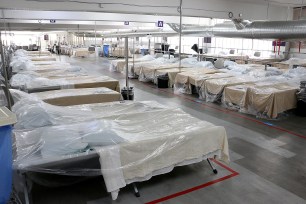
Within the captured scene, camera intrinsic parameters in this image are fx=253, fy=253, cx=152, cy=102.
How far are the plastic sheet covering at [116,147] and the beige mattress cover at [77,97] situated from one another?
1432 millimetres

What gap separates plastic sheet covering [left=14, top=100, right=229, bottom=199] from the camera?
2.70 meters

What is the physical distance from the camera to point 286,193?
3094mm

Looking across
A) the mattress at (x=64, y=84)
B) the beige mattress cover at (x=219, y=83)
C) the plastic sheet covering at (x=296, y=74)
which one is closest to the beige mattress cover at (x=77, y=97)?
the mattress at (x=64, y=84)

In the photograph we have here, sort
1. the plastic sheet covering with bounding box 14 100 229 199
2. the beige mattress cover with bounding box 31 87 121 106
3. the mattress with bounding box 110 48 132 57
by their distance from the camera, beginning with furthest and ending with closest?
the mattress with bounding box 110 48 132 57 < the beige mattress cover with bounding box 31 87 121 106 < the plastic sheet covering with bounding box 14 100 229 199

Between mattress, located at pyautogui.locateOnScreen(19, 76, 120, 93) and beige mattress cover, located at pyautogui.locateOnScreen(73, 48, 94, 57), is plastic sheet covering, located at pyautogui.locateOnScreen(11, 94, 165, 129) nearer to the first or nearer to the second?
mattress, located at pyautogui.locateOnScreen(19, 76, 120, 93)

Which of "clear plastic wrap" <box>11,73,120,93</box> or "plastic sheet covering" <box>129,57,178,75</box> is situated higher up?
"plastic sheet covering" <box>129,57,178,75</box>

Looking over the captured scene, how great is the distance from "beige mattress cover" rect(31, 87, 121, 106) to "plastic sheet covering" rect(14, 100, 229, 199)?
4.70ft

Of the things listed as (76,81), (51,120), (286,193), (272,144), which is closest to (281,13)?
(272,144)

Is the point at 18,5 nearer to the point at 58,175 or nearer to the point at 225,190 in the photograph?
the point at 58,175

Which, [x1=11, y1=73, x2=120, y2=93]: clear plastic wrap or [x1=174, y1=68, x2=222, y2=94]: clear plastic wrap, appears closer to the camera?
[x1=11, y1=73, x2=120, y2=93]: clear plastic wrap

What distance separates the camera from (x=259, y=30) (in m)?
7.74

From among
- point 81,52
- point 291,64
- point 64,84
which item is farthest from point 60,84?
point 81,52

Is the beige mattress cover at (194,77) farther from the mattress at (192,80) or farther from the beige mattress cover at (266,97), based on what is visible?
the beige mattress cover at (266,97)

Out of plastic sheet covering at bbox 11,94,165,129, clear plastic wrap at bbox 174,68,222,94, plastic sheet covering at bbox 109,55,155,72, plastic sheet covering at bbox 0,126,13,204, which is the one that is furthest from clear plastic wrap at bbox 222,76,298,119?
plastic sheet covering at bbox 109,55,155,72
